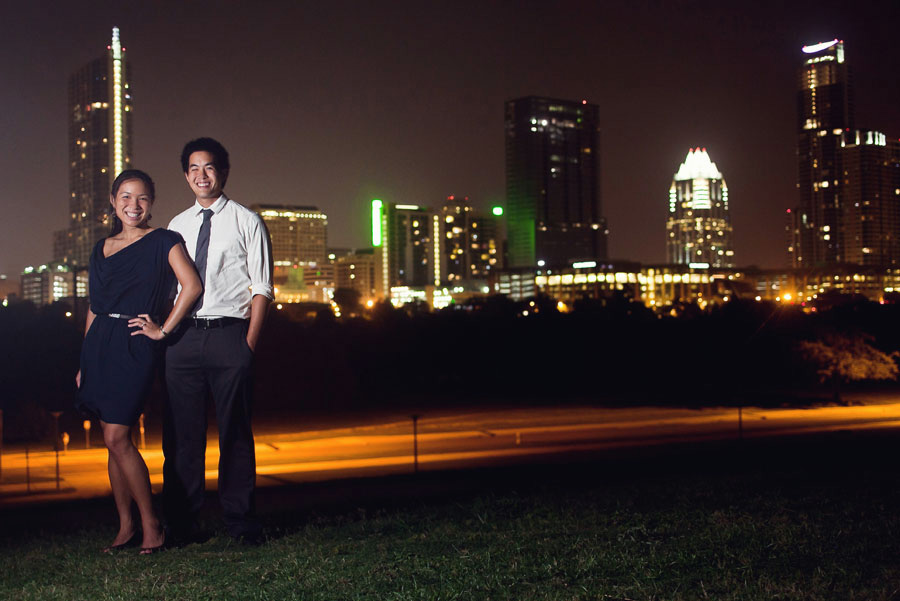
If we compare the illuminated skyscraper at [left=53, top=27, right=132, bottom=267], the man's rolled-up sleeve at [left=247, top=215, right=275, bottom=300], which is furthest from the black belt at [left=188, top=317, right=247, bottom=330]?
the illuminated skyscraper at [left=53, top=27, right=132, bottom=267]

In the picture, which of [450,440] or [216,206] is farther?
[450,440]

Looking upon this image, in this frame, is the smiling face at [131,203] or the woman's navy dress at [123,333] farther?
the smiling face at [131,203]

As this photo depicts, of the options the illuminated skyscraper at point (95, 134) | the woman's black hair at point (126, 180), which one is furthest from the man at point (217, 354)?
the illuminated skyscraper at point (95, 134)

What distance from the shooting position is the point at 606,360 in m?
60.5

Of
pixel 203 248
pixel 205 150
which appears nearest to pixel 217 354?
pixel 203 248

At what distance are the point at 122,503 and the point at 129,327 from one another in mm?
1034

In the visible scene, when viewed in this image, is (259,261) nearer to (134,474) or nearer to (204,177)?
(204,177)

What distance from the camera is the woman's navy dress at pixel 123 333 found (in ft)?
17.5

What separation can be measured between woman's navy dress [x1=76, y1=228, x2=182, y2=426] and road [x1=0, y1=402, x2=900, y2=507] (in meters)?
13.1

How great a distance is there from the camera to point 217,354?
5.59 meters

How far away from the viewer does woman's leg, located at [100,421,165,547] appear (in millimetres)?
5344

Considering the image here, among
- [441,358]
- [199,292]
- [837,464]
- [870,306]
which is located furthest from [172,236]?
→ [870,306]

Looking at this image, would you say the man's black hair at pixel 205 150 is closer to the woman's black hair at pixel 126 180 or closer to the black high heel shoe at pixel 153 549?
the woman's black hair at pixel 126 180

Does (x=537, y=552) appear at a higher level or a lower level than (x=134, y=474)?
lower
